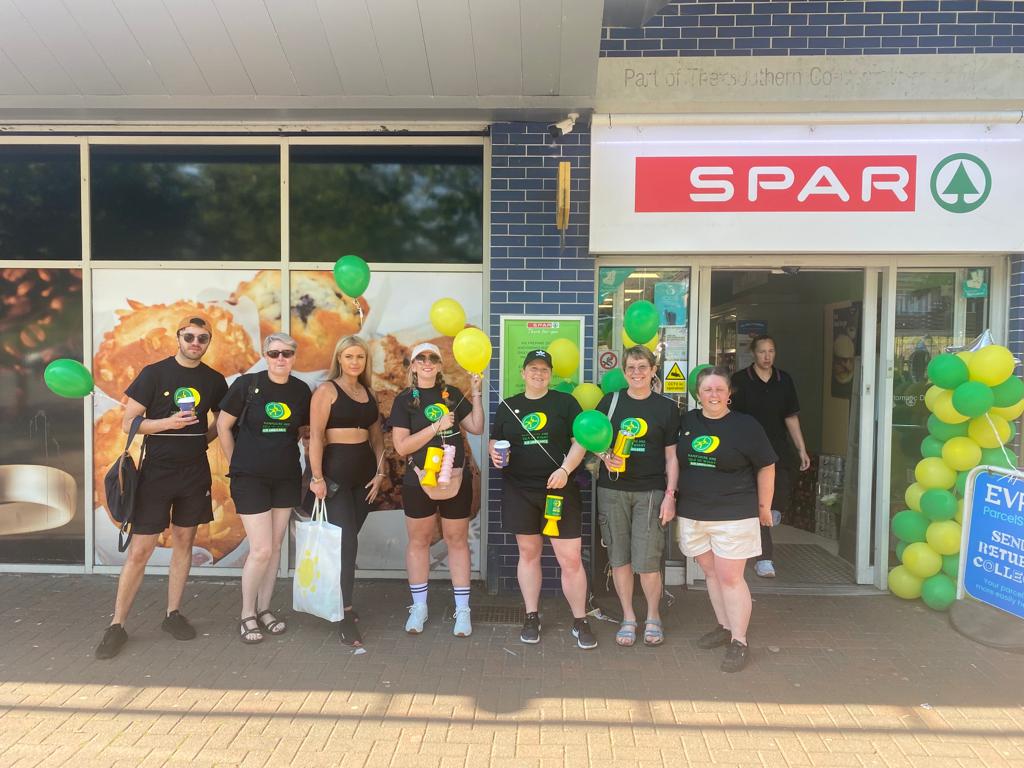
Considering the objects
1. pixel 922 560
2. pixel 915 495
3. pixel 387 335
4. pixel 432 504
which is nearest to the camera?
pixel 432 504

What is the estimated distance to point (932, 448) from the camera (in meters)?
4.53

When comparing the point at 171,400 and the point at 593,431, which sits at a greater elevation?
the point at 171,400

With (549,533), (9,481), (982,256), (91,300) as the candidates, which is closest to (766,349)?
(982,256)

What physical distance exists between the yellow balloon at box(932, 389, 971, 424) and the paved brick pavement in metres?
1.31

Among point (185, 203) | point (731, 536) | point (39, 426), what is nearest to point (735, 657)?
point (731, 536)

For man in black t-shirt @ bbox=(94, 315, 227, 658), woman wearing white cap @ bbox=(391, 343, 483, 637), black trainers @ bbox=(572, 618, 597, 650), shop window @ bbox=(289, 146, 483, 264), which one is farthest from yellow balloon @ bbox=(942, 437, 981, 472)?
man in black t-shirt @ bbox=(94, 315, 227, 658)

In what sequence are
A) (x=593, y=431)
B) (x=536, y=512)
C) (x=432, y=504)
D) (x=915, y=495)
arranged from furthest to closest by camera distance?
1. (x=915, y=495)
2. (x=432, y=504)
3. (x=536, y=512)
4. (x=593, y=431)

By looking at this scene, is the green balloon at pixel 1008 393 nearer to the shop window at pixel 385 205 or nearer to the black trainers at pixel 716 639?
the black trainers at pixel 716 639

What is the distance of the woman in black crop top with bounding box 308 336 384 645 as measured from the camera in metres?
3.92

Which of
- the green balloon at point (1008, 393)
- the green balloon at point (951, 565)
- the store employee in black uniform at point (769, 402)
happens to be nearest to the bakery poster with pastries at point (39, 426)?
the store employee in black uniform at point (769, 402)

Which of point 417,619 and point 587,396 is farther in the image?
point 587,396

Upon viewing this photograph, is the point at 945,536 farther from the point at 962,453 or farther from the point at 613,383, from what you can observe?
the point at 613,383

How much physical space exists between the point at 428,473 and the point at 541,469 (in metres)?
0.65

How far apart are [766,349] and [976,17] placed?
2630 mm
